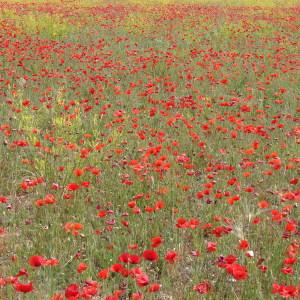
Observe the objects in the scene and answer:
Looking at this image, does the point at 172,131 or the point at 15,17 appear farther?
the point at 15,17

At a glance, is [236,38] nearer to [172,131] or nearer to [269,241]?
[172,131]

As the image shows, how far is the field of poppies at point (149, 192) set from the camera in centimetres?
311

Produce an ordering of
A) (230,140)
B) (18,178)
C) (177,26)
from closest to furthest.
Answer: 1. (18,178)
2. (230,140)
3. (177,26)

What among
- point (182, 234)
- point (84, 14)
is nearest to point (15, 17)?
point (84, 14)

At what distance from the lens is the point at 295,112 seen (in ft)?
22.8

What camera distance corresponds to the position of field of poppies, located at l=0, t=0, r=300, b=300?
3.11m

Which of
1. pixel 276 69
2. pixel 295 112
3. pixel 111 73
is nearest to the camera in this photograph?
pixel 295 112

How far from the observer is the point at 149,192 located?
430 centimetres

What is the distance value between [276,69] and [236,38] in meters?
3.12

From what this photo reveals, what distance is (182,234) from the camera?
365 cm

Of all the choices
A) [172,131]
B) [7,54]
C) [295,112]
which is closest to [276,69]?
[295,112]

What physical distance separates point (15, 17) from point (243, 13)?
697cm

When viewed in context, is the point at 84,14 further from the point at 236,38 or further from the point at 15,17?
the point at 236,38

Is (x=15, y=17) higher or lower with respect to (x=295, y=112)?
higher
